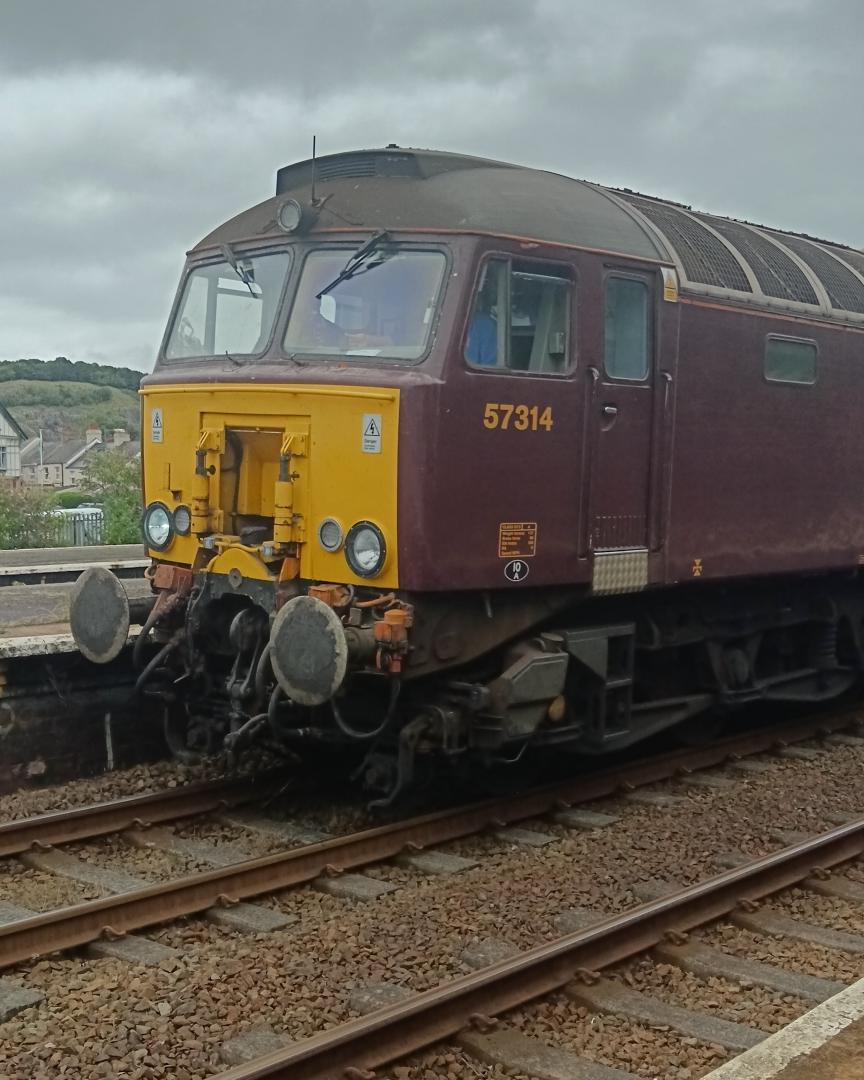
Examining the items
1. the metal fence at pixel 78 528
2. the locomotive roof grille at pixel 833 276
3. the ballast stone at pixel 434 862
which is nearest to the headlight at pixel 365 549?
the ballast stone at pixel 434 862

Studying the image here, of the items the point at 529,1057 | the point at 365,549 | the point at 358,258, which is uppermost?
the point at 358,258

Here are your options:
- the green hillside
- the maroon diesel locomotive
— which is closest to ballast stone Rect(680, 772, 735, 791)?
the maroon diesel locomotive

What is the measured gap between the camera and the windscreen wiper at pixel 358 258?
726 cm

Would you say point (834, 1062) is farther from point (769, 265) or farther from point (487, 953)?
point (769, 265)

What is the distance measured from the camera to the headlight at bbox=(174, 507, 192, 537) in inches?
305

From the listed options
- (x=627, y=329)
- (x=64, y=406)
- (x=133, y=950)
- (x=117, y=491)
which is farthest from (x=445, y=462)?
(x=64, y=406)

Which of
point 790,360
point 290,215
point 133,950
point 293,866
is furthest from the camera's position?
point 790,360

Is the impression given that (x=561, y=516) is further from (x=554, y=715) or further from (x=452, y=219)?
(x=452, y=219)

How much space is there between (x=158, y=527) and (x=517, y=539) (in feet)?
7.40

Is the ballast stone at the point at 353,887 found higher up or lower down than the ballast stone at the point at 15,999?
higher up

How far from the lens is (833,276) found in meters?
9.84

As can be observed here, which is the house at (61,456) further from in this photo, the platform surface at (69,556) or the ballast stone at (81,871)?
the ballast stone at (81,871)

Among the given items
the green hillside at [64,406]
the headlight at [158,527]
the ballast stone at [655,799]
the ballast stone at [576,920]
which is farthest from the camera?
the green hillside at [64,406]

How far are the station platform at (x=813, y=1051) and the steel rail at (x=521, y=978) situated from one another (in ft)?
3.19
